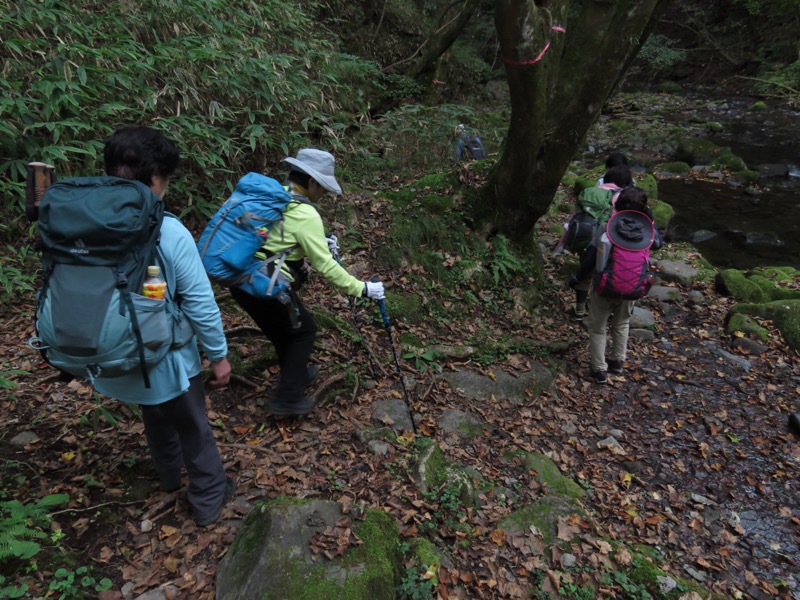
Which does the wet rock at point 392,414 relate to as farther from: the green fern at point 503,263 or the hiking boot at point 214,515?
the green fern at point 503,263

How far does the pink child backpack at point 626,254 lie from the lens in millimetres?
5453

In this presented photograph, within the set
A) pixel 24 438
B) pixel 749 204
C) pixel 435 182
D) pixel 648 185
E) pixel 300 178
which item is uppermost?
pixel 300 178

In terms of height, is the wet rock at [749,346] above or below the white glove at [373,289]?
below

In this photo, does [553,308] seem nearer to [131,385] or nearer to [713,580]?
[713,580]

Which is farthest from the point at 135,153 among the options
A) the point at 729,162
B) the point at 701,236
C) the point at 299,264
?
the point at 729,162

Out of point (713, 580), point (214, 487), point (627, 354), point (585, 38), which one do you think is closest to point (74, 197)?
point (214, 487)

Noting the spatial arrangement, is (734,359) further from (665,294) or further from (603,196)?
(603,196)

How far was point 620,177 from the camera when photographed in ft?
22.2

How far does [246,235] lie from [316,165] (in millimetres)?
749

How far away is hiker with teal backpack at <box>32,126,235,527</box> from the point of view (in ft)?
7.09

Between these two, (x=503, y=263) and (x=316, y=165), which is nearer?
(x=316, y=165)

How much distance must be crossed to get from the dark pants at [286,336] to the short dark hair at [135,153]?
48.6 inches

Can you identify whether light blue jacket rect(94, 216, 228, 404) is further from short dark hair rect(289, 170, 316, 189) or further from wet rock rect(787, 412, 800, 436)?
wet rock rect(787, 412, 800, 436)

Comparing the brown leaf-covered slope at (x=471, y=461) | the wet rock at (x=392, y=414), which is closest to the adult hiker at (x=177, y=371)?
the brown leaf-covered slope at (x=471, y=461)
